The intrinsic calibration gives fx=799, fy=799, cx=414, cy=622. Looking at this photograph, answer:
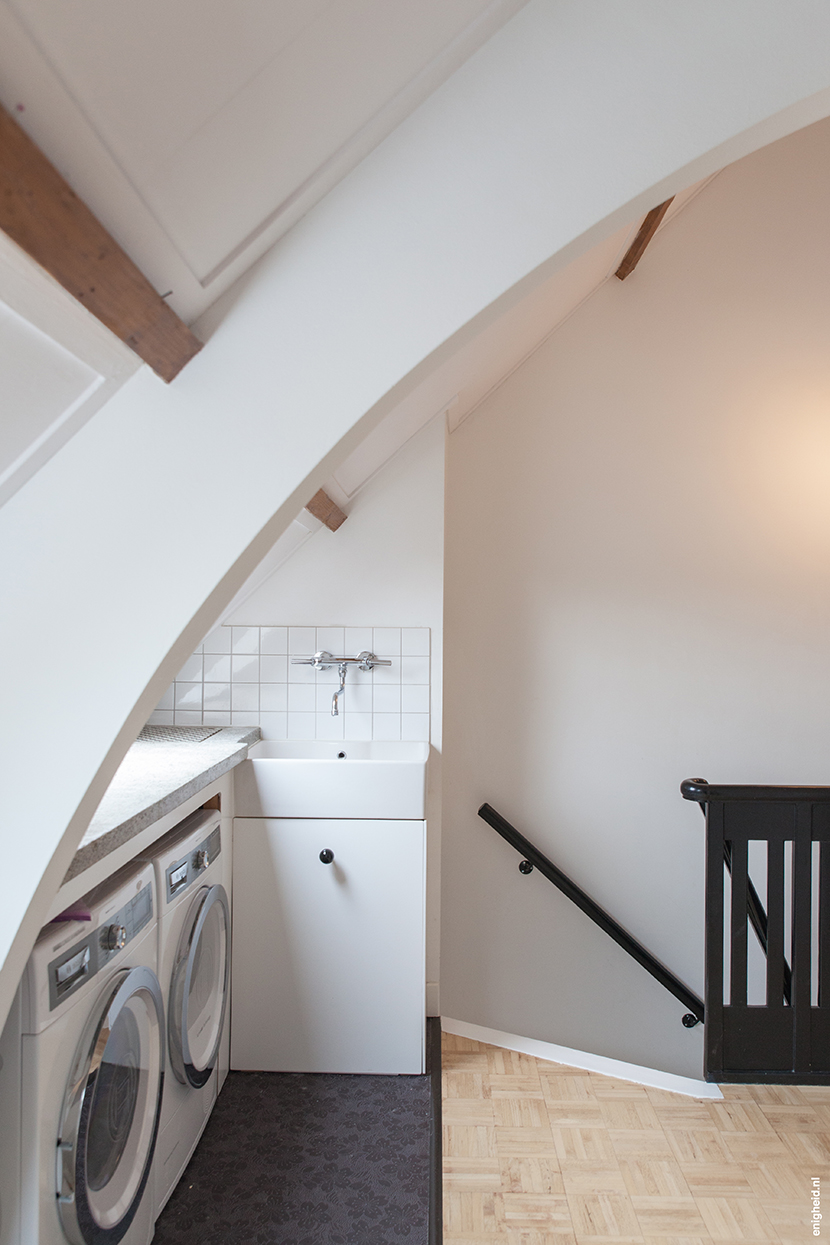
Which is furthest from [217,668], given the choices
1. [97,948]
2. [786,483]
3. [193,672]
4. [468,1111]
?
[786,483]

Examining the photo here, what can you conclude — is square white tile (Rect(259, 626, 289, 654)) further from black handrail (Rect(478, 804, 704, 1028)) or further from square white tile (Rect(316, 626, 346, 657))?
black handrail (Rect(478, 804, 704, 1028))

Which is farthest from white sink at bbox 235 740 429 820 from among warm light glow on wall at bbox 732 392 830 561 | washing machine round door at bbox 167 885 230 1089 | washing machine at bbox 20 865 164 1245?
warm light glow on wall at bbox 732 392 830 561

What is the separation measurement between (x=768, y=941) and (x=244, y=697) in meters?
1.90

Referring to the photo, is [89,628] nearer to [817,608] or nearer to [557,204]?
[557,204]

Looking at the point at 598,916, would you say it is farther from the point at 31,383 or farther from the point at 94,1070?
the point at 31,383

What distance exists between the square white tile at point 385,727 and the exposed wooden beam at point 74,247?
6.65 ft

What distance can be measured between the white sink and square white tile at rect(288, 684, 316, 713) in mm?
419

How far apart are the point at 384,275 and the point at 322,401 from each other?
0.20 metres

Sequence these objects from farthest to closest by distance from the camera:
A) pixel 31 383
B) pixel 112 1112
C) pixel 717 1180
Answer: pixel 717 1180 < pixel 112 1112 < pixel 31 383

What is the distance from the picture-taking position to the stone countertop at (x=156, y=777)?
1.52 metres

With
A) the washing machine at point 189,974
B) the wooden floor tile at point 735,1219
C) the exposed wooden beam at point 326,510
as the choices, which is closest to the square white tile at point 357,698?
the exposed wooden beam at point 326,510

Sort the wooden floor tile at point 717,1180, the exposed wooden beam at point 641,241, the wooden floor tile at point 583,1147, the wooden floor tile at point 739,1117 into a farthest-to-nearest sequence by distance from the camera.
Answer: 1. the exposed wooden beam at point 641,241
2. the wooden floor tile at point 739,1117
3. the wooden floor tile at point 583,1147
4. the wooden floor tile at point 717,1180

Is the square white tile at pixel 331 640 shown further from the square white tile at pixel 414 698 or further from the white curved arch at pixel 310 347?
the white curved arch at pixel 310 347

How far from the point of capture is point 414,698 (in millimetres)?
2953
